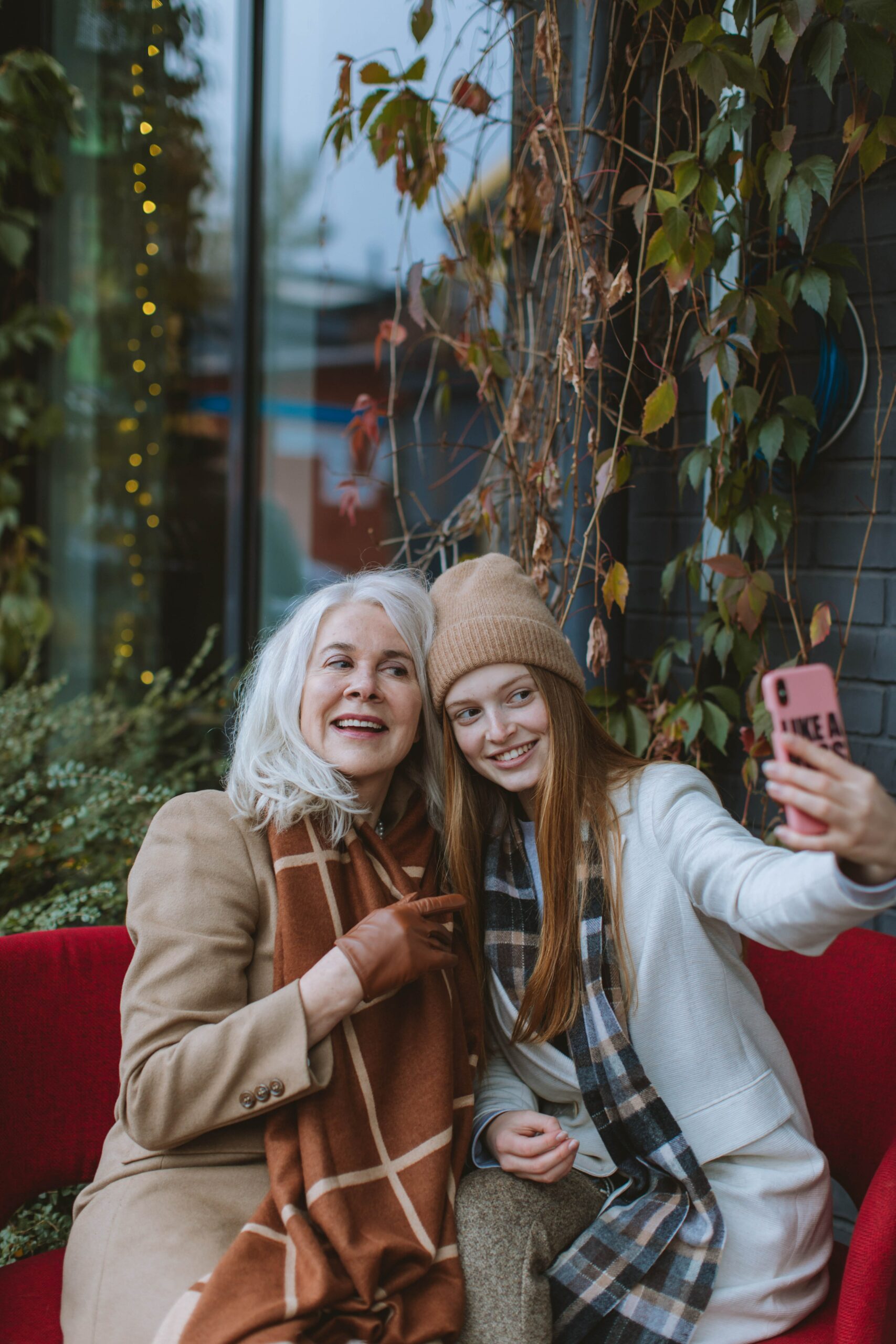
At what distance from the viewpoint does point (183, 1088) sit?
1224 mm

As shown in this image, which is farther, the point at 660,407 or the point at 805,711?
the point at 660,407

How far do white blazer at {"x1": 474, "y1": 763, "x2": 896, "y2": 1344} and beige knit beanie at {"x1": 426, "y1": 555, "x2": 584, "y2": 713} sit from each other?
222mm

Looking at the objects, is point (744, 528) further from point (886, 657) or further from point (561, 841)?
point (561, 841)

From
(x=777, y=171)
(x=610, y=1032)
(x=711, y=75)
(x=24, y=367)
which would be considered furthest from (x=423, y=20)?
(x=24, y=367)

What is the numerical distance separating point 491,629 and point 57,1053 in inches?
32.3

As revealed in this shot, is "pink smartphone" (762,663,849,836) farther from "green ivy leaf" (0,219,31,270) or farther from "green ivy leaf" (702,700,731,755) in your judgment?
"green ivy leaf" (0,219,31,270)

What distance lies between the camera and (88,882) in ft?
7.46

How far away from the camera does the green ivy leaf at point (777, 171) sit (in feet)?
5.37

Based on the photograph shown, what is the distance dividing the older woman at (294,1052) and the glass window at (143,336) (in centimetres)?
235

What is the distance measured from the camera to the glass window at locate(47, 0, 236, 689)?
3.62 metres

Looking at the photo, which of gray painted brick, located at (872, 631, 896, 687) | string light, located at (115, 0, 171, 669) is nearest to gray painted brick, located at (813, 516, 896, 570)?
gray painted brick, located at (872, 631, 896, 687)

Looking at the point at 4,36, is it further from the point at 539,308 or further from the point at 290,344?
the point at 539,308

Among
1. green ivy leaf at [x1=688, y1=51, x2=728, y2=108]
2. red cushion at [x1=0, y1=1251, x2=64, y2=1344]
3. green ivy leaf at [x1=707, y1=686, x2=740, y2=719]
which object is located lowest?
red cushion at [x1=0, y1=1251, x2=64, y2=1344]

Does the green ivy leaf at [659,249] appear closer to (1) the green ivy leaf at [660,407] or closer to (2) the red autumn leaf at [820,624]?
(1) the green ivy leaf at [660,407]
